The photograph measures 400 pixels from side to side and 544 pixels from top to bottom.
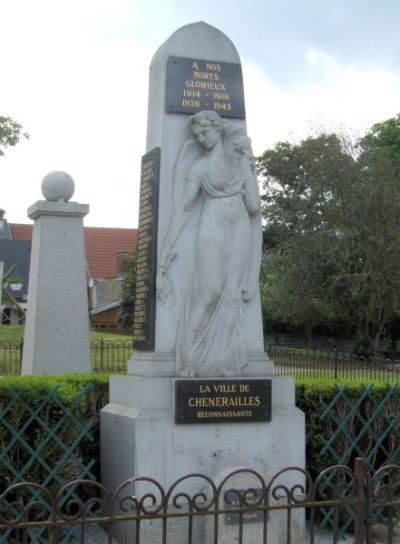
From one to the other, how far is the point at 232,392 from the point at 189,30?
10.7ft

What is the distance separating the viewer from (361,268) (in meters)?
29.7

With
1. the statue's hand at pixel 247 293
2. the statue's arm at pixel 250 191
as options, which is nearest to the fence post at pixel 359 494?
the statue's hand at pixel 247 293

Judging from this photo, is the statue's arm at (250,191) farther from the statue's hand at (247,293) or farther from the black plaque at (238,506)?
the black plaque at (238,506)

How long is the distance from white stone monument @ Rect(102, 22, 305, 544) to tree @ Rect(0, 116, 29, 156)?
18.0 meters

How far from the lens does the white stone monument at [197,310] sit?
616 centimetres

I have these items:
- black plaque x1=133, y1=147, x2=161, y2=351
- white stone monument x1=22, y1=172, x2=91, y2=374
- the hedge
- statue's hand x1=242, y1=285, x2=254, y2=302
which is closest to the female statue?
statue's hand x1=242, y1=285, x2=254, y2=302

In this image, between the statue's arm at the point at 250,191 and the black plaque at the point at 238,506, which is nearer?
the black plaque at the point at 238,506

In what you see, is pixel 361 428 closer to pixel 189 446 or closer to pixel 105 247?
pixel 189 446

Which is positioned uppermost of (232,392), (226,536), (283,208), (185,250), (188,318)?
(283,208)

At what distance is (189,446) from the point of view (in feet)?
20.1

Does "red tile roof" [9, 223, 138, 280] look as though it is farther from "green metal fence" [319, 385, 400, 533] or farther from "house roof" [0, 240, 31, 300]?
"green metal fence" [319, 385, 400, 533]

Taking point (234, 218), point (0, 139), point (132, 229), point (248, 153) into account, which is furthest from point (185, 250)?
point (132, 229)

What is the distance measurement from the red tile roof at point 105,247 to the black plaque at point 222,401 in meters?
49.9

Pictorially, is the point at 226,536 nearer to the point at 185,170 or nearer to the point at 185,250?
the point at 185,250
